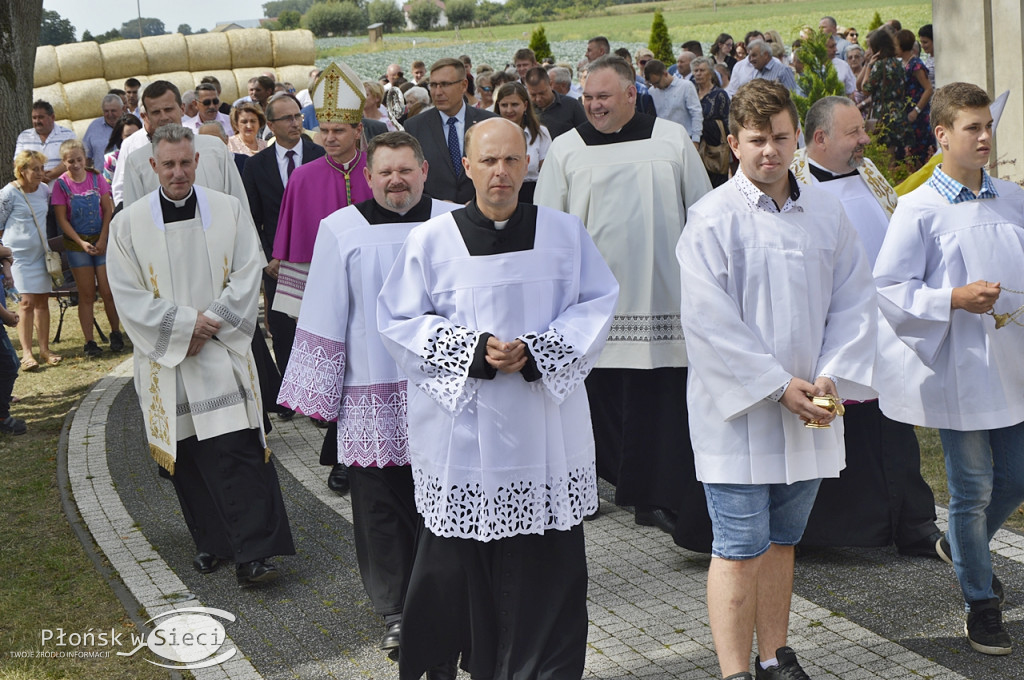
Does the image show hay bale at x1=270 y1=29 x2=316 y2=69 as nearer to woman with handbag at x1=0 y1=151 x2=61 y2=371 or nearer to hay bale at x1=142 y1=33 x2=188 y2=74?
hay bale at x1=142 y1=33 x2=188 y2=74

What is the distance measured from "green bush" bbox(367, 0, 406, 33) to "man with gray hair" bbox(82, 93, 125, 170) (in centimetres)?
5388

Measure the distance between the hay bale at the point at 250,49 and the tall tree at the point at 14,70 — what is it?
800 inches

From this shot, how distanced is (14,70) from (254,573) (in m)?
9.99

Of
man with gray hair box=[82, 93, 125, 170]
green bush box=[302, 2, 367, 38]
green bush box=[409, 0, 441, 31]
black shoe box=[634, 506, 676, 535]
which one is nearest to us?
black shoe box=[634, 506, 676, 535]

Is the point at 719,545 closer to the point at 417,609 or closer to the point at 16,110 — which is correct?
the point at 417,609

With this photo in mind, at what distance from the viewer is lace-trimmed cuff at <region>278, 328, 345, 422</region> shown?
5.07 m

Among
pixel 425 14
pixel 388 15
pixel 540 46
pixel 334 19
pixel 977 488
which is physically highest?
pixel 388 15

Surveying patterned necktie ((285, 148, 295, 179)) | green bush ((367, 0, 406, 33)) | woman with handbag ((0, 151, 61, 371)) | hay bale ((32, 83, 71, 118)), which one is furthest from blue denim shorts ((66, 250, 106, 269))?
green bush ((367, 0, 406, 33))

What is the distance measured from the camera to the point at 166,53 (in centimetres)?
3356

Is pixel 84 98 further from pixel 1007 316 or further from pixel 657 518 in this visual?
pixel 1007 316

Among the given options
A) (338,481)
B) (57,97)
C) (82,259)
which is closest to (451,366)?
(338,481)

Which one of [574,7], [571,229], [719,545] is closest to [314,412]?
[571,229]

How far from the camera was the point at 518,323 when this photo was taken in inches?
167

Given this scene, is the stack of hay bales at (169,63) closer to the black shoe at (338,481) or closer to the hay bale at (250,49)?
the hay bale at (250,49)
